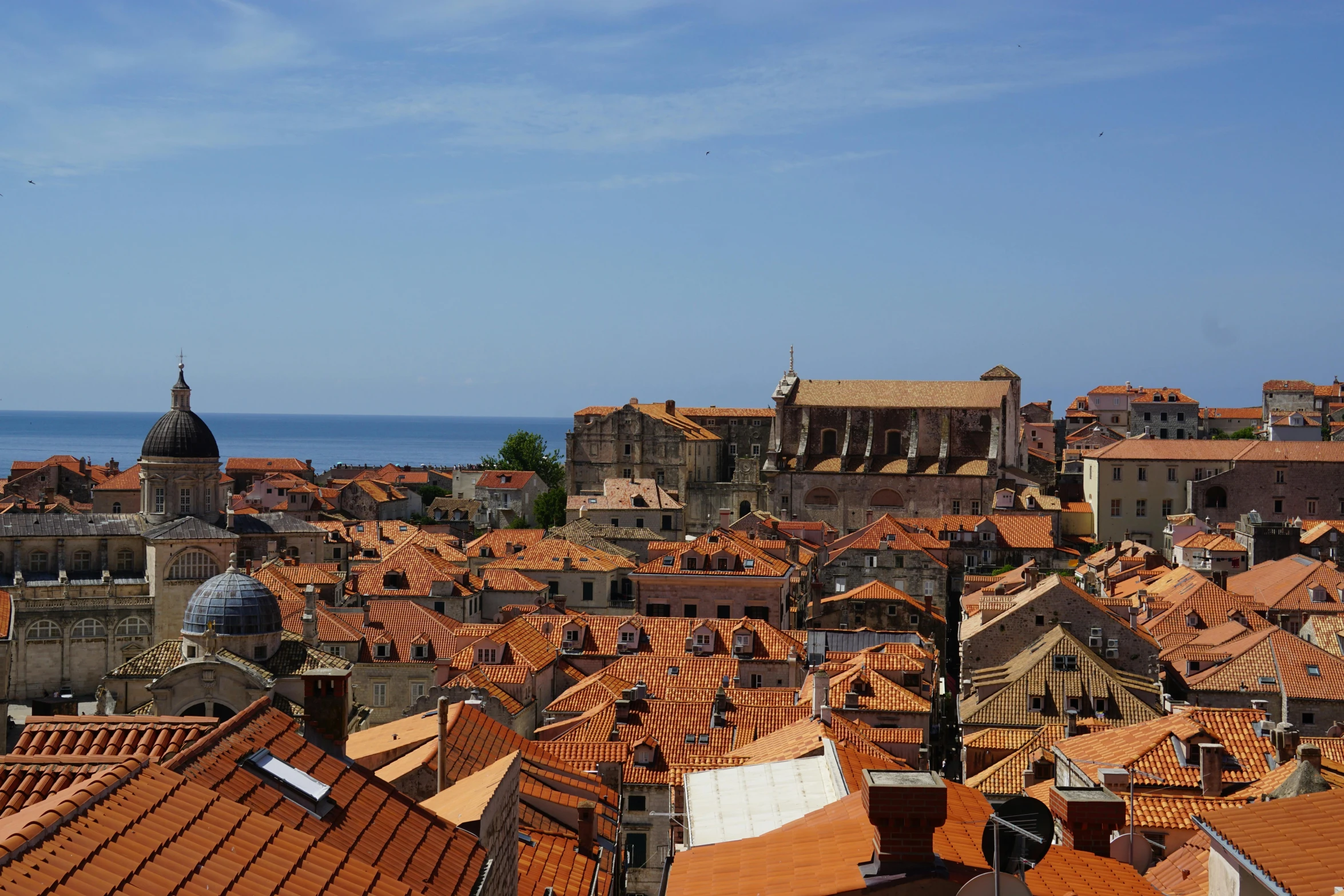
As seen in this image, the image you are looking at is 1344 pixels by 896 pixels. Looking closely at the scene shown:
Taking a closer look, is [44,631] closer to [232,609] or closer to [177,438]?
[177,438]

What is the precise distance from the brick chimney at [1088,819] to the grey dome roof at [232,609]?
23.4 meters

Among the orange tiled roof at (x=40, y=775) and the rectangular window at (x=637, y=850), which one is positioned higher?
the orange tiled roof at (x=40, y=775)

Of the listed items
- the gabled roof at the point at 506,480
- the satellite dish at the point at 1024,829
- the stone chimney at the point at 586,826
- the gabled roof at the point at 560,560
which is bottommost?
the gabled roof at the point at 560,560

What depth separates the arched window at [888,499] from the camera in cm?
7962

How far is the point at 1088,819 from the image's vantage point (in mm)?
14305

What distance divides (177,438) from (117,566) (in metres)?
4.70

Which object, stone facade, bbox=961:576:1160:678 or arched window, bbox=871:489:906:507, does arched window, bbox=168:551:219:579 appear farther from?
arched window, bbox=871:489:906:507

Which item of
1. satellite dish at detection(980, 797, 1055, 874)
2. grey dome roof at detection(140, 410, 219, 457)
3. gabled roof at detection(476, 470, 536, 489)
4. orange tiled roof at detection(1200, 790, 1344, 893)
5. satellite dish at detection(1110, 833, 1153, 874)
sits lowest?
gabled roof at detection(476, 470, 536, 489)

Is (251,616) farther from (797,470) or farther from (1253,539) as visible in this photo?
(797,470)

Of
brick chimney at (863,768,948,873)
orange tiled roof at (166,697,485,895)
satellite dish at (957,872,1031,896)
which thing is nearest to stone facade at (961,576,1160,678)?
orange tiled roof at (166,697,485,895)

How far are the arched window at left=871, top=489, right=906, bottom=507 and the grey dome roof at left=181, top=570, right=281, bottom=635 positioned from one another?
161 feet

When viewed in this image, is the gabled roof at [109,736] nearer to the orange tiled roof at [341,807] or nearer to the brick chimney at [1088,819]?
the orange tiled roof at [341,807]

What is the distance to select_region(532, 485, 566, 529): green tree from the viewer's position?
9044 cm

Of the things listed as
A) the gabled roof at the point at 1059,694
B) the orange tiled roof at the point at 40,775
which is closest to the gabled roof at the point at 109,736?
the orange tiled roof at the point at 40,775
